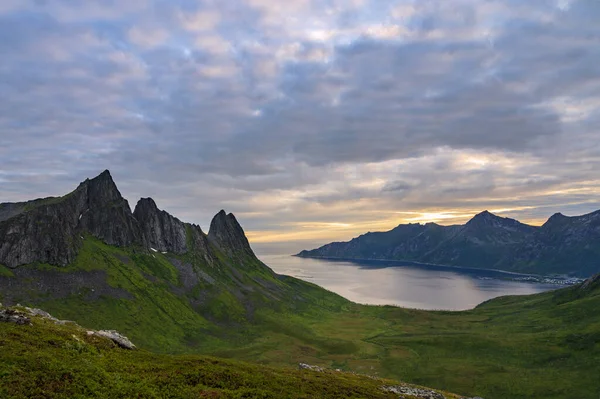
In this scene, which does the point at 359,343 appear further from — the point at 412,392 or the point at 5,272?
the point at 5,272

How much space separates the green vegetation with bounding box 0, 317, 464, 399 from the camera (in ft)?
107

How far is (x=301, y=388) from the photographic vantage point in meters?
45.7

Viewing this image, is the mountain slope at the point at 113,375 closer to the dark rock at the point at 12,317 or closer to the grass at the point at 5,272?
the dark rock at the point at 12,317

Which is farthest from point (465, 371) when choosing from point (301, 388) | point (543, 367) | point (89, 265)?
point (89, 265)

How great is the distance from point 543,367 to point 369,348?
67.0m

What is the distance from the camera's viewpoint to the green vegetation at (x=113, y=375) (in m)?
32.7

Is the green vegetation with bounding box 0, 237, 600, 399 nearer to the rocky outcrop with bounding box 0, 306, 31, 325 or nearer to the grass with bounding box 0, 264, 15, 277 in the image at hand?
the grass with bounding box 0, 264, 15, 277

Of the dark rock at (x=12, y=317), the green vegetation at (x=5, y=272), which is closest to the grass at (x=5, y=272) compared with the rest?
the green vegetation at (x=5, y=272)

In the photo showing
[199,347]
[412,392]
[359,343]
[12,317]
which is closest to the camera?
[12,317]

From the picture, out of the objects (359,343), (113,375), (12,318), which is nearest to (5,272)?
(12,318)

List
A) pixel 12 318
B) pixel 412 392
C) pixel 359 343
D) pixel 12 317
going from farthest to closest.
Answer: pixel 359 343, pixel 412 392, pixel 12 317, pixel 12 318

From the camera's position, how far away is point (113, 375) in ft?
123

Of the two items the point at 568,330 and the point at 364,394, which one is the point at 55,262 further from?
the point at 568,330

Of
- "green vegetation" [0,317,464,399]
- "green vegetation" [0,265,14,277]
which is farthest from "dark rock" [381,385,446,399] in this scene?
"green vegetation" [0,265,14,277]
